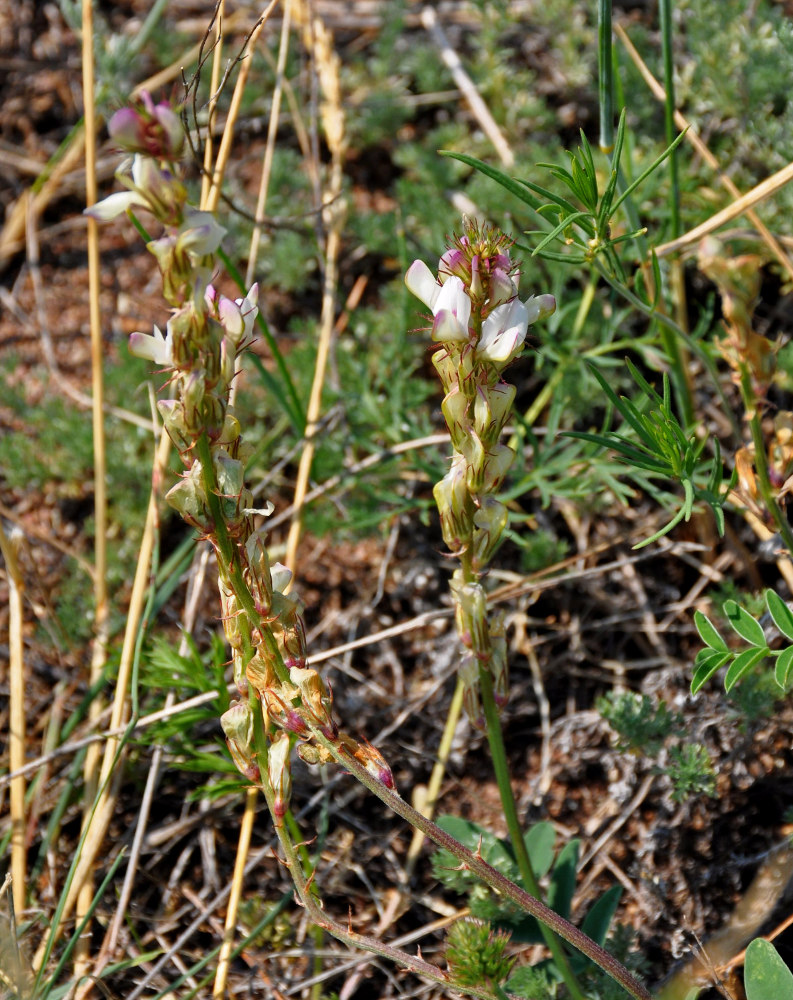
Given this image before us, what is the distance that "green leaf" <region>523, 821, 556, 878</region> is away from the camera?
6.89ft

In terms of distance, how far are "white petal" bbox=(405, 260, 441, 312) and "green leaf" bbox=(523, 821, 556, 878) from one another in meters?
1.24

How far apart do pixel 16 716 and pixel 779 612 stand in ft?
6.19

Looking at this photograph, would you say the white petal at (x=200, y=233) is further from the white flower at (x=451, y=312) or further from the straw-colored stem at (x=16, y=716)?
the straw-colored stem at (x=16, y=716)

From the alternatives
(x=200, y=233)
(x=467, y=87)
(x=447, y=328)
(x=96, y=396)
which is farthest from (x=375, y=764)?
(x=467, y=87)

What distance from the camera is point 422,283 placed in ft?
4.72

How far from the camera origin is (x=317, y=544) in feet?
9.93

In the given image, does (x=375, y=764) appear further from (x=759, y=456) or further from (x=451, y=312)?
(x=759, y=456)

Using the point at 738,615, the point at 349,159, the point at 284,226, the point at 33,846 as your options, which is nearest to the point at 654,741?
the point at 738,615

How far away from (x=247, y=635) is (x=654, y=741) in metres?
1.13

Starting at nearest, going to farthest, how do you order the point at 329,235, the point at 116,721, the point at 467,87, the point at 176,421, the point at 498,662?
the point at 176,421, the point at 498,662, the point at 116,721, the point at 329,235, the point at 467,87

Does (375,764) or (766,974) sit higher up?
(375,764)

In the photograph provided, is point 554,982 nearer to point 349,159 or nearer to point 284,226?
point 284,226

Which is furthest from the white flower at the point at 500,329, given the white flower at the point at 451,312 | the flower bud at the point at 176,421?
the flower bud at the point at 176,421

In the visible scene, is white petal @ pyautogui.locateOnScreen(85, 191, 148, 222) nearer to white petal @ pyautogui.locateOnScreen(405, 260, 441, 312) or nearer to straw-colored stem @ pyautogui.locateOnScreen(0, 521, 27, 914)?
white petal @ pyautogui.locateOnScreen(405, 260, 441, 312)
